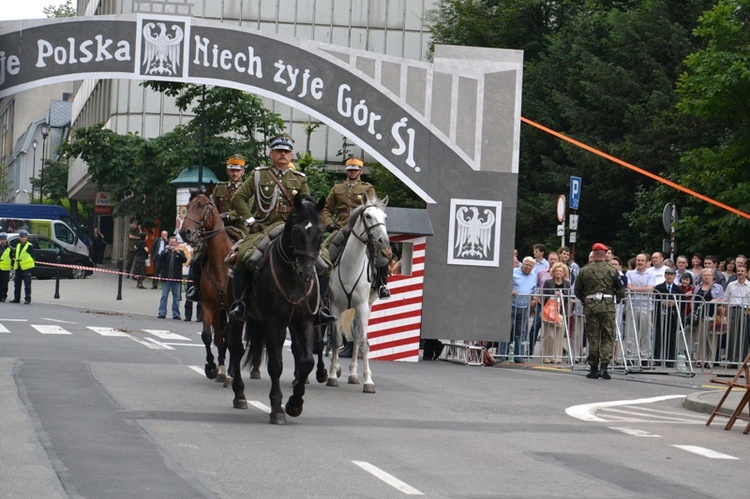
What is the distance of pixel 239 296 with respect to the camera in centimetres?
1345

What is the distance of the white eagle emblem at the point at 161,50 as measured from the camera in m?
22.8

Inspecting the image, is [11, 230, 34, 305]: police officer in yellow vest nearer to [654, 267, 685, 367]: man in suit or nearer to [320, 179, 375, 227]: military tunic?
[654, 267, 685, 367]: man in suit

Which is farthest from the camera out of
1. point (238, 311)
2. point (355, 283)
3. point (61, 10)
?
point (61, 10)

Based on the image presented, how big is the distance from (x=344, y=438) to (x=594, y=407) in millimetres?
5538

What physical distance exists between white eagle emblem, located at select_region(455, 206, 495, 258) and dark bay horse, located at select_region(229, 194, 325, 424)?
1099 cm

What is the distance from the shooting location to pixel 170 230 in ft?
169

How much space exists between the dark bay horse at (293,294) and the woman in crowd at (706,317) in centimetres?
1238

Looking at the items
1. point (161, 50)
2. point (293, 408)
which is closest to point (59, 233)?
point (161, 50)

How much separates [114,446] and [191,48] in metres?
13.4

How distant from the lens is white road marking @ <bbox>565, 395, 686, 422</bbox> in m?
15.3

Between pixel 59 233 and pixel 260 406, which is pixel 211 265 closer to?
pixel 260 406

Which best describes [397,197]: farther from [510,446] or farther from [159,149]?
[510,446]

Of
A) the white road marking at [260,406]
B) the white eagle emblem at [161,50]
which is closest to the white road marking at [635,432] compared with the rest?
the white road marking at [260,406]

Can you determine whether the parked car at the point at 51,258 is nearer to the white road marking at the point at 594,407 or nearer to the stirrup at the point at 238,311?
the white road marking at the point at 594,407
